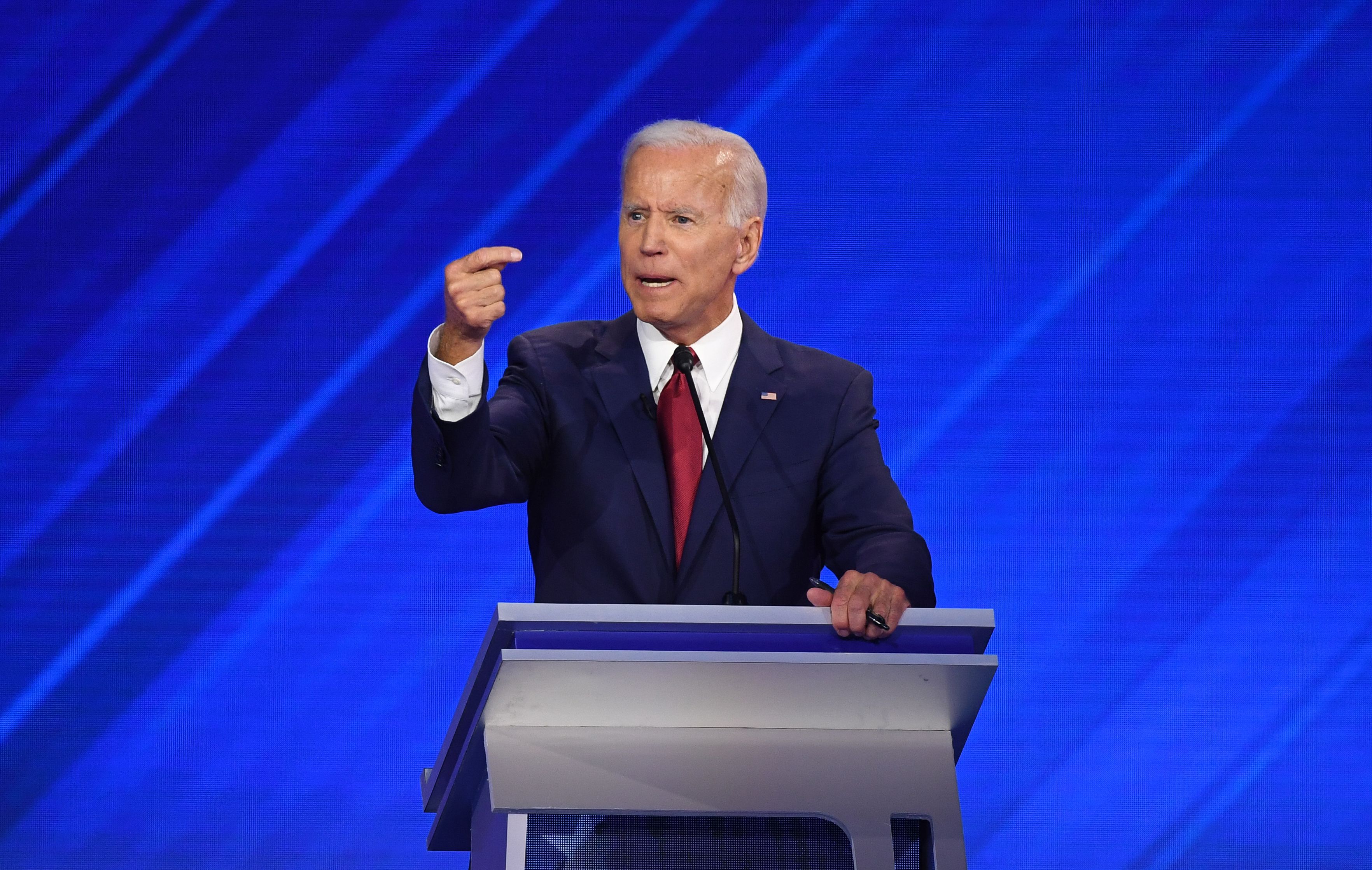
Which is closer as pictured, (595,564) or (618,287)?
(595,564)

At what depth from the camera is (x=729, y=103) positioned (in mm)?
3549

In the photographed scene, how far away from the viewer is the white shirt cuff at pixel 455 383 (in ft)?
5.38

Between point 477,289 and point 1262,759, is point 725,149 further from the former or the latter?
point 1262,759

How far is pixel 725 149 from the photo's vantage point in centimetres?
205

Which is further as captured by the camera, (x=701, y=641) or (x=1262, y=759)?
(x=1262, y=759)

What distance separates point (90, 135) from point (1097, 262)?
2302 millimetres

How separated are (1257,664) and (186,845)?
2.44 meters

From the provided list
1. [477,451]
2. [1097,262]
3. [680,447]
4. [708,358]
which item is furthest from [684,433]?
[1097,262]

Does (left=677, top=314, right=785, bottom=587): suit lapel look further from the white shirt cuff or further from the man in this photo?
the white shirt cuff

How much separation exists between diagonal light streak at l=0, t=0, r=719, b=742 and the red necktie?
157 centimetres

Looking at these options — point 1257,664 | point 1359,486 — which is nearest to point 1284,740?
point 1257,664

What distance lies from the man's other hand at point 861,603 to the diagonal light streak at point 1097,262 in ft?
6.88

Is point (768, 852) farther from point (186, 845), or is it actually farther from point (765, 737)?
point (186, 845)

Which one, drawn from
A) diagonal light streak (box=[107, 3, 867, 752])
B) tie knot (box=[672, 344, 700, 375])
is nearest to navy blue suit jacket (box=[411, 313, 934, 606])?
tie knot (box=[672, 344, 700, 375])
